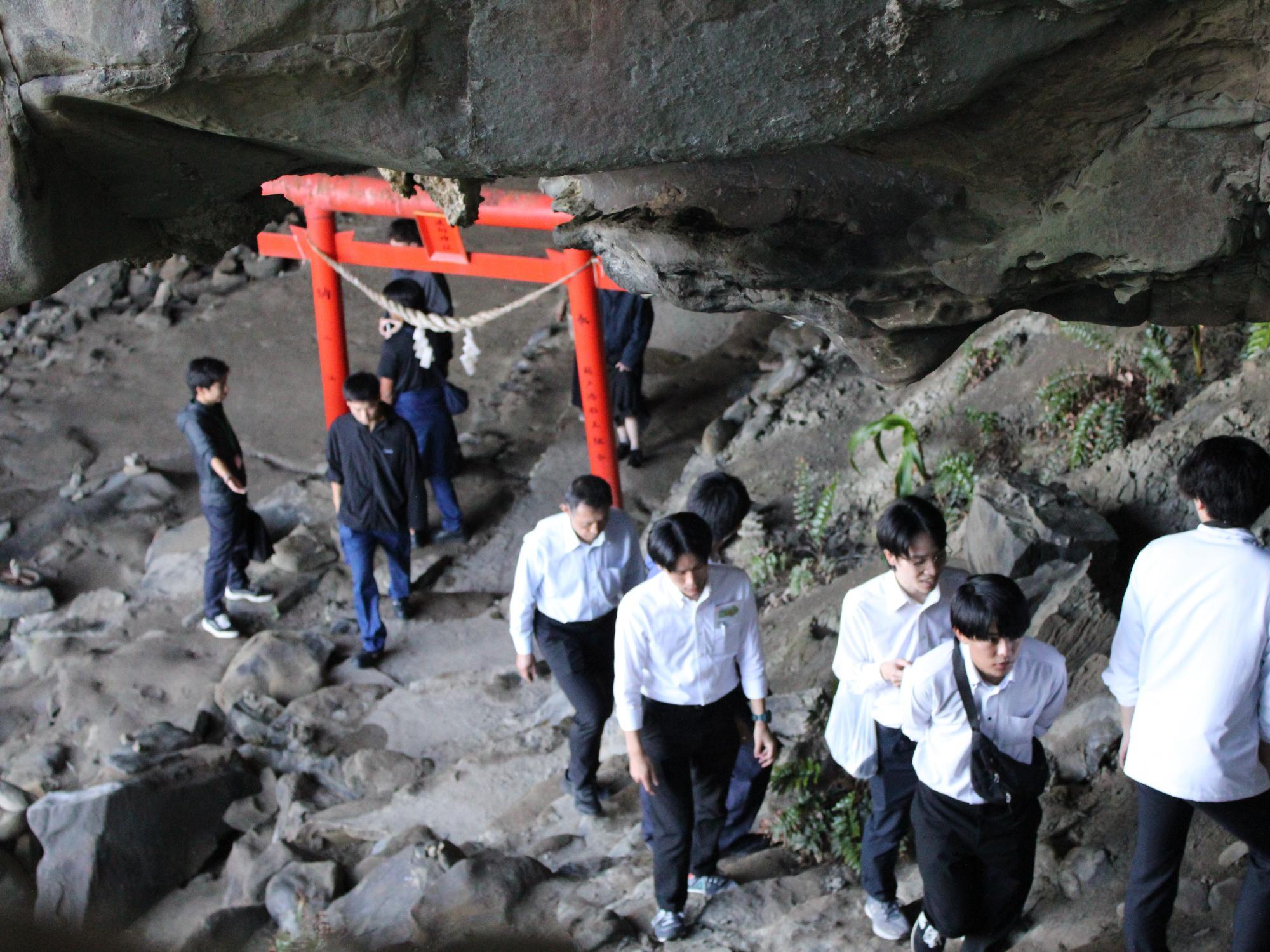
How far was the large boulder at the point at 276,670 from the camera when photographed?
23.9ft

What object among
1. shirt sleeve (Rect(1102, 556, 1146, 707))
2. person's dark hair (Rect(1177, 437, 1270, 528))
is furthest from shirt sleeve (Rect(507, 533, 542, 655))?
person's dark hair (Rect(1177, 437, 1270, 528))

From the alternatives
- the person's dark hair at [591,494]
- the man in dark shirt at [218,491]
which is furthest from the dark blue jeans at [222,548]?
the person's dark hair at [591,494]

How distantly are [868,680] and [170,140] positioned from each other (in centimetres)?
267

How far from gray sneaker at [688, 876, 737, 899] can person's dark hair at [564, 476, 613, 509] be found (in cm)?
159

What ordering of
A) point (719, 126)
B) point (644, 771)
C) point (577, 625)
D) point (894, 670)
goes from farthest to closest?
Result: point (577, 625) → point (644, 771) → point (894, 670) → point (719, 126)

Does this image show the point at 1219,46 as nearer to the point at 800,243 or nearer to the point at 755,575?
the point at 800,243

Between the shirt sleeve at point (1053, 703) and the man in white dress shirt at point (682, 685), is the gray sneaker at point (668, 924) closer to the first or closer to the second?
the man in white dress shirt at point (682, 685)

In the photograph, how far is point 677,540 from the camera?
4047 millimetres

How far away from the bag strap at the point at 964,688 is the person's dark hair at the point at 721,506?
1231 millimetres

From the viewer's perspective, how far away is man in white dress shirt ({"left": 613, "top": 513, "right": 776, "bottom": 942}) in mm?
4180

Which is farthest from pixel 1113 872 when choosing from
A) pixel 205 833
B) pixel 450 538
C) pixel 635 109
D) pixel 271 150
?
pixel 450 538

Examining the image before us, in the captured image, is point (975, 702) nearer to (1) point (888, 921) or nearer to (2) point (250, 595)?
(1) point (888, 921)

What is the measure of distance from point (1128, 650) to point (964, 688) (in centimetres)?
52

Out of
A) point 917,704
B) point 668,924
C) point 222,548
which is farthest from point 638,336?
point 917,704
